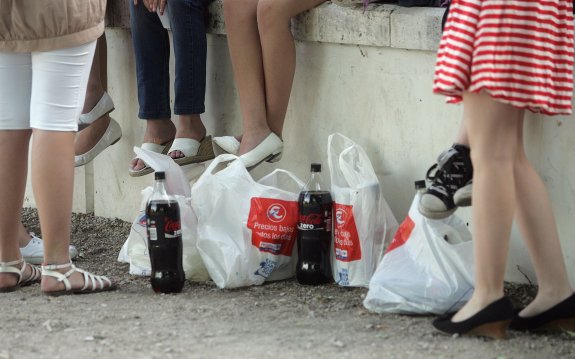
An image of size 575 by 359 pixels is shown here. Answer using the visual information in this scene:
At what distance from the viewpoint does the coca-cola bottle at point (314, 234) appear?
14.2 feet

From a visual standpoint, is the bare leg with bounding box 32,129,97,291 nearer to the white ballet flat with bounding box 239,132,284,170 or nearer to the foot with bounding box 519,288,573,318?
Answer: the white ballet flat with bounding box 239,132,284,170

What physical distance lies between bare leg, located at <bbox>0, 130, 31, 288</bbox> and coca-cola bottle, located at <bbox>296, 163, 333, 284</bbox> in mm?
1062

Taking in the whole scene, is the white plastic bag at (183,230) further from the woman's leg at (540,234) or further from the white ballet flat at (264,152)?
the woman's leg at (540,234)

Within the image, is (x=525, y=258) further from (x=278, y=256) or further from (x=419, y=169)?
(x=278, y=256)

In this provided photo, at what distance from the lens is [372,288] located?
3.90m

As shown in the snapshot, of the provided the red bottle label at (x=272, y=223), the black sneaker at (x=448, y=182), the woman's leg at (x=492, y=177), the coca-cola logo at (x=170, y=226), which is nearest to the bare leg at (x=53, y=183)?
the coca-cola logo at (x=170, y=226)

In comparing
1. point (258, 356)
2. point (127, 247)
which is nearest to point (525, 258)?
point (258, 356)

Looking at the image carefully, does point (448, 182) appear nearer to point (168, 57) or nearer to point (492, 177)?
point (492, 177)

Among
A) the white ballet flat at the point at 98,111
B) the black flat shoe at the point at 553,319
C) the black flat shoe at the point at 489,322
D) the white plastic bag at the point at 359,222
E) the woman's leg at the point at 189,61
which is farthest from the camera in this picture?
the white ballet flat at the point at 98,111

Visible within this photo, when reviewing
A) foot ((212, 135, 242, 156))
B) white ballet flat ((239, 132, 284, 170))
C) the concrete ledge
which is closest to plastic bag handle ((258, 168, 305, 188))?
white ballet flat ((239, 132, 284, 170))

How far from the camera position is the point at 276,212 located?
4.39 meters

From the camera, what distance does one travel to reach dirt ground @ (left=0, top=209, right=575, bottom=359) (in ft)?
11.2

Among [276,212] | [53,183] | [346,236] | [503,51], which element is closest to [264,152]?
[276,212]

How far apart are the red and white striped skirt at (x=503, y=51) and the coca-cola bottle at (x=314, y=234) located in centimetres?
107
